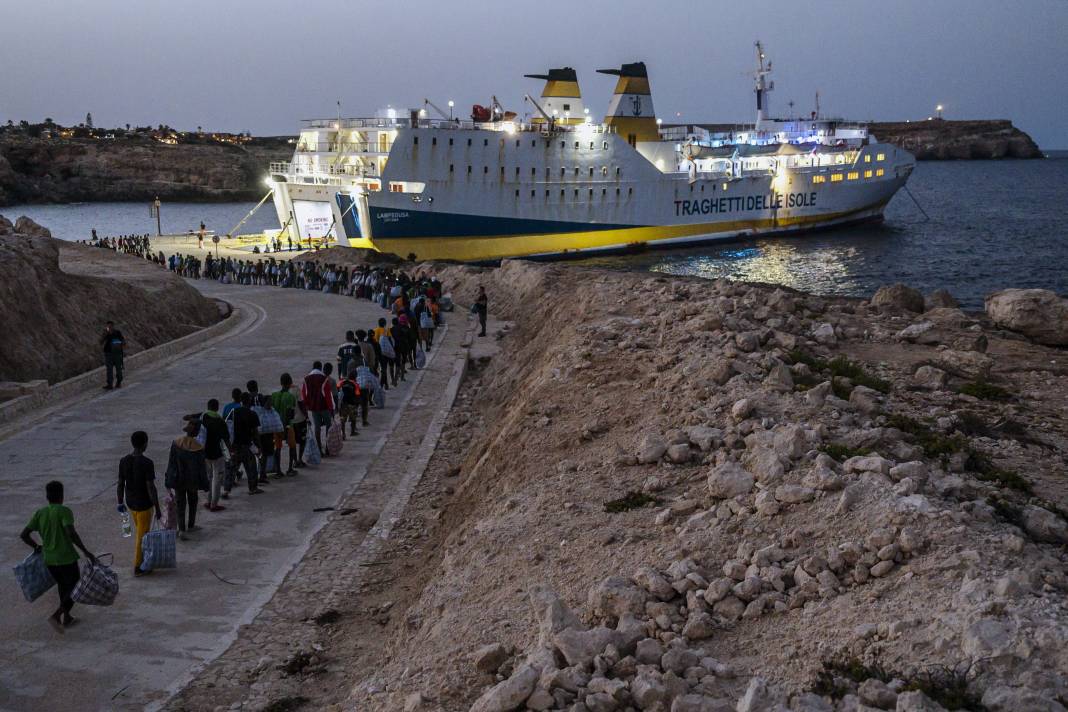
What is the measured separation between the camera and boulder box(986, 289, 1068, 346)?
56.4 ft

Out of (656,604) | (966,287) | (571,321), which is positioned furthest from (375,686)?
(966,287)

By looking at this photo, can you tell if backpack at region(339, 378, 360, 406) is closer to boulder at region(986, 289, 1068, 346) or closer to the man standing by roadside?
the man standing by roadside

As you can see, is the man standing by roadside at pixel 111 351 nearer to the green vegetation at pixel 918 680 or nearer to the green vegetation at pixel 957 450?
the green vegetation at pixel 957 450

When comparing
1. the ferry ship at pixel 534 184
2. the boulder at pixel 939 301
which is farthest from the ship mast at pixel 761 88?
the boulder at pixel 939 301

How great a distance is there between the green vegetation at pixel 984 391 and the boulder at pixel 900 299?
8368 mm

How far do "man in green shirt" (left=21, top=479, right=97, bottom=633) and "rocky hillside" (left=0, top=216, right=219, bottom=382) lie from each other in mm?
10247

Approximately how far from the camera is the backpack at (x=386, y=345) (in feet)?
57.4

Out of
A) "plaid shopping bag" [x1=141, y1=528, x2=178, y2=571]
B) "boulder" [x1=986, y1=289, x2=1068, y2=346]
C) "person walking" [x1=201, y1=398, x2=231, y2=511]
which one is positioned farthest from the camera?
"boulder" [x1=986, y1=289, x2=1068, y2=346]

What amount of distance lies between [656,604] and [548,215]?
4559cm

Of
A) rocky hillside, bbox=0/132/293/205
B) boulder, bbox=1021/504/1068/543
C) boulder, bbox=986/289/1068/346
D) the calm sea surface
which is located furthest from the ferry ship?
rocky hillside, bbox=0/132/293/205

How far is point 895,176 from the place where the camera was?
70625 millimetres

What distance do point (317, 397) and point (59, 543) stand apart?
5313mm

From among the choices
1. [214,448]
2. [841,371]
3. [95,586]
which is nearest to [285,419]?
[214,448]

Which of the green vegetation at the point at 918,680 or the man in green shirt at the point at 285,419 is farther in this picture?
the man in green shirt at the point at 285,419
